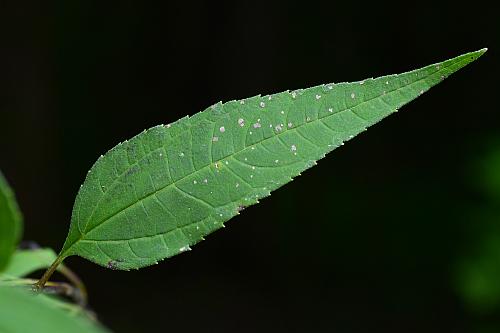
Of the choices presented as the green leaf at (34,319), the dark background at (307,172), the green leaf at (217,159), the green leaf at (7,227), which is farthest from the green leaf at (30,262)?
the dark background at (307,172)

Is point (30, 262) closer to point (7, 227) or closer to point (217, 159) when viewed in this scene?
point (7, 227)

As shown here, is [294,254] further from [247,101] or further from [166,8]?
[247,101]

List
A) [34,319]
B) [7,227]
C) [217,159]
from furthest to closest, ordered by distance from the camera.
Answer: [7,227] → [217,159] → [34,319]

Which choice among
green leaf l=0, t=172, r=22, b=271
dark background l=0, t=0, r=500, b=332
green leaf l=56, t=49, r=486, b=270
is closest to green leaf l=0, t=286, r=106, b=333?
green leaf l=56, t=49, r=486, b=270

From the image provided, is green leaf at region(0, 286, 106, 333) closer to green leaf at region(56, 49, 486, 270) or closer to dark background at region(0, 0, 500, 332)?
green leaf at region(56, 49, 486, 270)

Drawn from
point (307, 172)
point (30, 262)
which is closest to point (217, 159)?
point (30, 262)
